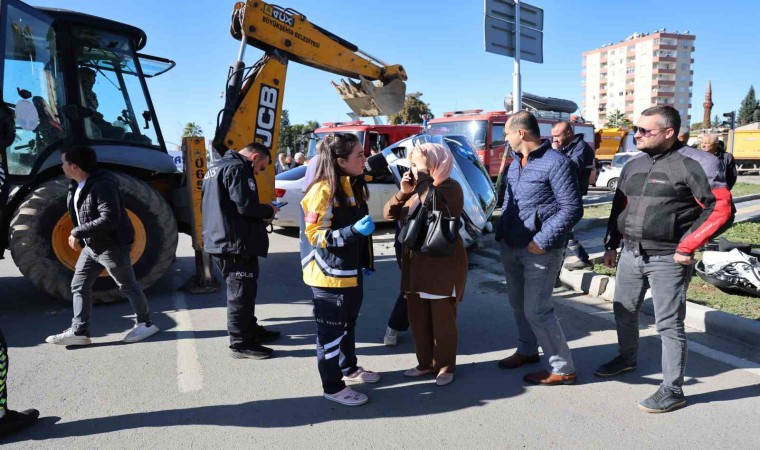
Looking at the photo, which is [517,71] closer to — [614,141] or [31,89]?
[31,89]

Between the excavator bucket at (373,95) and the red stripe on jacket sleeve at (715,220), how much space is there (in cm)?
578

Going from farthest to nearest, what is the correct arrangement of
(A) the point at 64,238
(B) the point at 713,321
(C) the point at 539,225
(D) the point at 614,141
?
1. (D) the point at 614,141
2. (A) the point at 64,238
3. (B) the point at 713,321
4. (C) the point at 539,225

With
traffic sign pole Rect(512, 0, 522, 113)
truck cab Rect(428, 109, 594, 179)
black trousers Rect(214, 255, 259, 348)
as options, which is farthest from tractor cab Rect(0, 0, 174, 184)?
truck cab Rect(428, 109, 594, 179)

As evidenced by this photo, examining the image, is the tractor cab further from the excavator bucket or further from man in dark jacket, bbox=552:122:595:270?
man in dark jacket, bbox=552:122:595:270

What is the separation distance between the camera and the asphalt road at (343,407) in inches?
111

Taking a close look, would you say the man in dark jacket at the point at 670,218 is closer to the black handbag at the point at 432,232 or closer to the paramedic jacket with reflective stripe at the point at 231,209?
the black handbag at the point at 432,232

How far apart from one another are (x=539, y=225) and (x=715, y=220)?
3.16ft

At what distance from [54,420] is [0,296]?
11.6 feet

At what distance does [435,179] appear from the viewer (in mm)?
3311

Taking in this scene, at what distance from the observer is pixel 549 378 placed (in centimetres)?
341

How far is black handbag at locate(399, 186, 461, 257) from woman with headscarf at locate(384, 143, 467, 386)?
0.08m

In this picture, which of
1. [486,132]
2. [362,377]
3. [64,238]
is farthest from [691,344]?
[486,132]

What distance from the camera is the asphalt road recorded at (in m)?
2.81

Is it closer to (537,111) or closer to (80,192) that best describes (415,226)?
(80,192)
